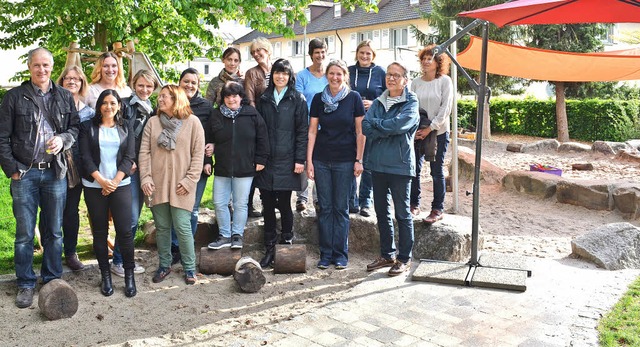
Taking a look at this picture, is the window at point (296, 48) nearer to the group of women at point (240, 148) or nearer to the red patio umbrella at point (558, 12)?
the group of women at point (240, 148)

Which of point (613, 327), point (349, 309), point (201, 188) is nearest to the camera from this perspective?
point (613, 327)

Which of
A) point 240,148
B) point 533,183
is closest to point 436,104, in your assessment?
point 240,148

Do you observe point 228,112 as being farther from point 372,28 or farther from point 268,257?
point 372,28

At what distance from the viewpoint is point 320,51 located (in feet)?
17.9

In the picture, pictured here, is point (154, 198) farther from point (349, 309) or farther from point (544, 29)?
point (544, 29)

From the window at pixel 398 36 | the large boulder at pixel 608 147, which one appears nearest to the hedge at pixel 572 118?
the large boulder at pixel 608 147

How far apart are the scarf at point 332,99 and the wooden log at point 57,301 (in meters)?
2.43

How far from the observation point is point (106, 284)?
479cm

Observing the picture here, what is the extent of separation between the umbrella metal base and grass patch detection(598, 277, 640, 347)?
692 millimetres

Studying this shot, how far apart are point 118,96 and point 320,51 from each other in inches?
71.2

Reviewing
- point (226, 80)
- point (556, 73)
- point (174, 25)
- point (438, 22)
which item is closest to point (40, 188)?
point (226, 80)

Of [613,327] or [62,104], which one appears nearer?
[613,327]

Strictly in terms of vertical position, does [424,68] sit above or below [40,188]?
above

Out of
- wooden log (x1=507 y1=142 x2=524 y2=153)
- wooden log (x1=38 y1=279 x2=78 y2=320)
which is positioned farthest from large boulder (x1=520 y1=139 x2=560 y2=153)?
wooden log (x1=38 y1=279 x2=78 y2=320)
